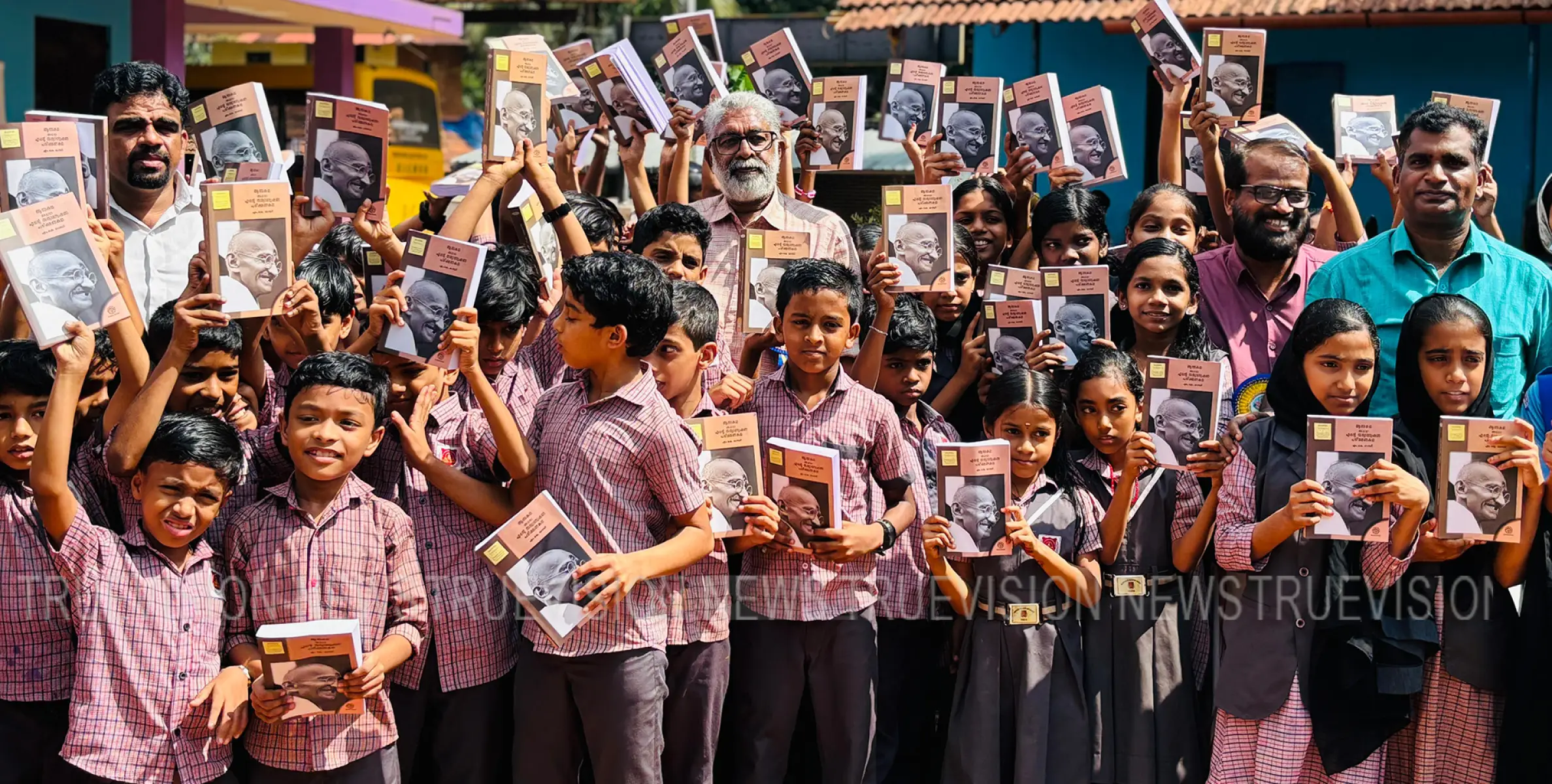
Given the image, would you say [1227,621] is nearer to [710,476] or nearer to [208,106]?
[710,476]

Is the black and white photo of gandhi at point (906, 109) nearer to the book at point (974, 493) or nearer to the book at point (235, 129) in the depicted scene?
the book at point (974, 493)

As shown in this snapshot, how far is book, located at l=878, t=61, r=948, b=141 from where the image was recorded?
19.6 ft

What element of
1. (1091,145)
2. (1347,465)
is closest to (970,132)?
(1091,145)

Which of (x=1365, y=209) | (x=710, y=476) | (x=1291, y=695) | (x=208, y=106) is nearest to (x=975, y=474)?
(x=710, y=476)

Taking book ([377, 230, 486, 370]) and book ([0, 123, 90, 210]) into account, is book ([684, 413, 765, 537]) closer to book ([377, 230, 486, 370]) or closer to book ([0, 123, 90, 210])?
book ([377, 230, 486, 370])

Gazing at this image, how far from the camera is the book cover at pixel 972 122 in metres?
5.90

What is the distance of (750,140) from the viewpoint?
17.6 ft

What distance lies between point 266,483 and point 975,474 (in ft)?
6.53

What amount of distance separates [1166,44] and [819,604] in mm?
2991

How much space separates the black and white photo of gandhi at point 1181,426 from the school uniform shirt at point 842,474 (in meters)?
0.75

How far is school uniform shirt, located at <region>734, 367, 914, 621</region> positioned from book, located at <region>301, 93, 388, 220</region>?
4.71ft

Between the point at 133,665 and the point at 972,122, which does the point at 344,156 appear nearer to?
the point at 133,665

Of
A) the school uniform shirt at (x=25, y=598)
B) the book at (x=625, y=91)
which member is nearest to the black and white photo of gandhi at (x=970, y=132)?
the book at (x=625, y=91)

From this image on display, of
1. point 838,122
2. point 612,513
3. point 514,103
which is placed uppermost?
point 838,122
